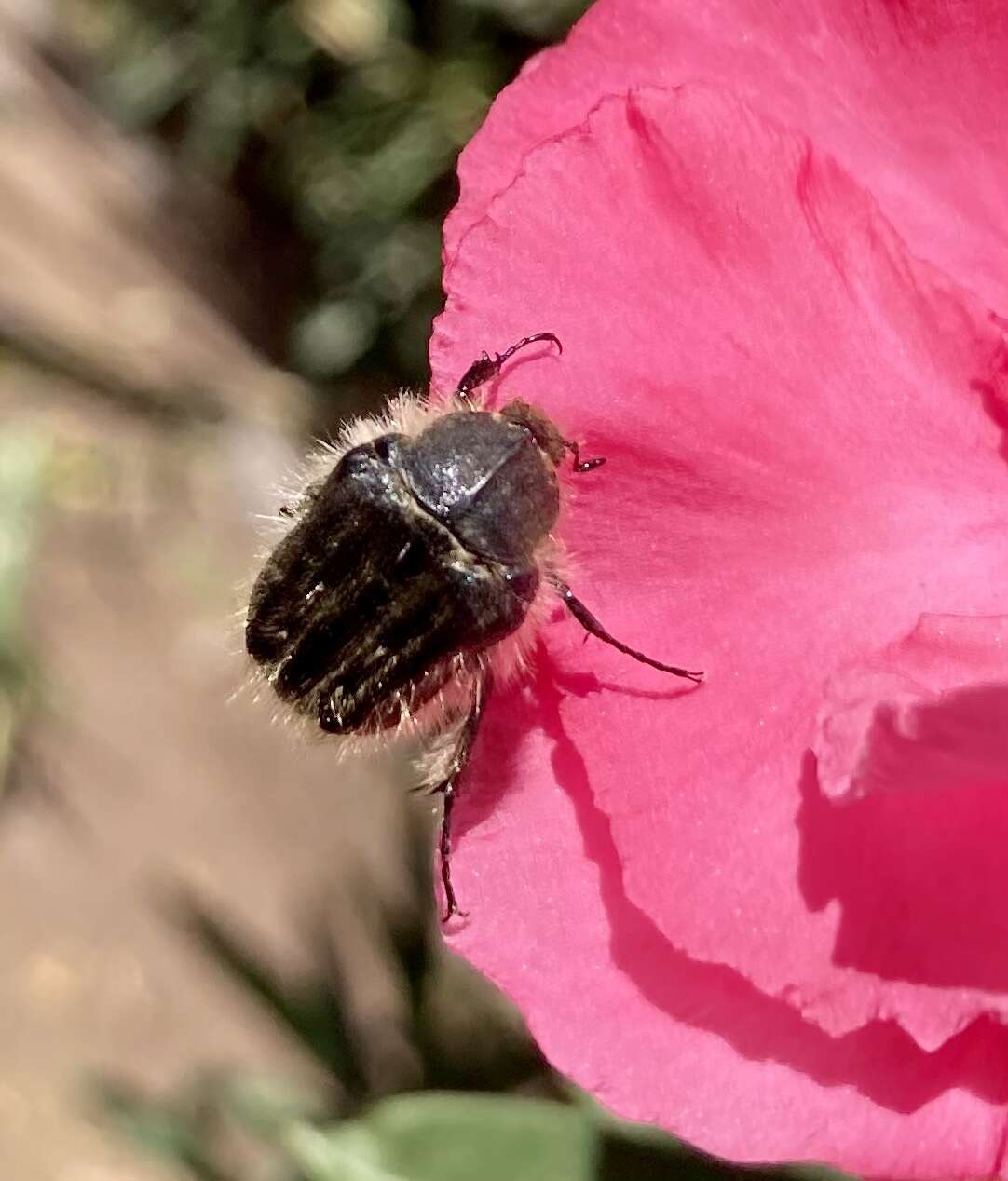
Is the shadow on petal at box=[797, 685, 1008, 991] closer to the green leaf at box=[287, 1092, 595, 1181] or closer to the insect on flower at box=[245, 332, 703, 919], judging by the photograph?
the insect on flower at box=[245, 332, 703, 919]

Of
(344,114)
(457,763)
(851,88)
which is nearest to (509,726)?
(457,763)

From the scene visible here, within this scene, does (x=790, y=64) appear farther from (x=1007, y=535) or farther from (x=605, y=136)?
(x=1007, y=535)

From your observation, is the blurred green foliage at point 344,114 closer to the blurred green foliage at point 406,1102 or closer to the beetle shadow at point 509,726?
the blurred green foliage at point 406,1102

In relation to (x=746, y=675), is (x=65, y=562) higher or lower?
lower

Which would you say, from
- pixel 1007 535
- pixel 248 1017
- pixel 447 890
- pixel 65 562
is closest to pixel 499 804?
pixel 447 890

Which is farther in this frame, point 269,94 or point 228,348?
point 228,348

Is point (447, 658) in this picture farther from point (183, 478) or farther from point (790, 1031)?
point (183, 478)

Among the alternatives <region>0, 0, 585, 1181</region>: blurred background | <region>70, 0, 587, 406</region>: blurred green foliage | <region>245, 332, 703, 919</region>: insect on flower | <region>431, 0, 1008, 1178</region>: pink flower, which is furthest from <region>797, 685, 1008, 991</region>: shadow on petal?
<region>70, 0, 587, 406</region>: blurred green foliage
